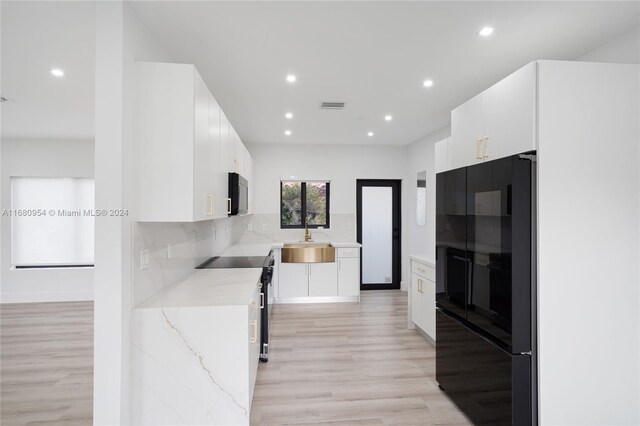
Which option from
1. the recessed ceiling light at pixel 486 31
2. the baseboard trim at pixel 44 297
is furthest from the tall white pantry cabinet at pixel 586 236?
the baseboard trim at pixel 44 297

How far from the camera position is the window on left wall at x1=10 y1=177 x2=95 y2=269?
4859 millimetres

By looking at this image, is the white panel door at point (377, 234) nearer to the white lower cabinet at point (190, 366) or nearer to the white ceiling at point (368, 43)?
the white ceiling at point (368, 43)

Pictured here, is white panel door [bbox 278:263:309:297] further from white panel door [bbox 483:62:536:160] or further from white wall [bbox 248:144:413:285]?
white panel door [bbox 483:62:536:160]

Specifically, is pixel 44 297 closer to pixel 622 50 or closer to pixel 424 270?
pixel 424 270

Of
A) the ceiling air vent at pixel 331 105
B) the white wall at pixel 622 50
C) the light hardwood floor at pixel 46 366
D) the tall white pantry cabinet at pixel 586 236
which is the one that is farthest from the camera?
the ceiling air vent at pixel 331 105

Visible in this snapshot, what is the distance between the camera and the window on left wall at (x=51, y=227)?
4.86m

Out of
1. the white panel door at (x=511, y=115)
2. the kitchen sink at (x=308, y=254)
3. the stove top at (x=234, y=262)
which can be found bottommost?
the kitchen sink at (x=308, y=254)

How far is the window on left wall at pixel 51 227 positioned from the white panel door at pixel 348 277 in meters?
4.06

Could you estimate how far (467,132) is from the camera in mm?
2291

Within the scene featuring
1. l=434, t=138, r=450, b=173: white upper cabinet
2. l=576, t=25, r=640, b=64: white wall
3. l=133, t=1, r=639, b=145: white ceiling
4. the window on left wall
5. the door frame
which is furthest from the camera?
the door frame

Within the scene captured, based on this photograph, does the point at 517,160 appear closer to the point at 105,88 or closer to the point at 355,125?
the point at 105,88

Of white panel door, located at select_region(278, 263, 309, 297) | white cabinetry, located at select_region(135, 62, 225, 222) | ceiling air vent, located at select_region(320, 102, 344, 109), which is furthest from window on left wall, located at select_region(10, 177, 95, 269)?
ceiling air vent, located at select_region(320, 102, 344, 109)

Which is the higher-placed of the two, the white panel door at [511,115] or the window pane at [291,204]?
the white panel door at [511,115]

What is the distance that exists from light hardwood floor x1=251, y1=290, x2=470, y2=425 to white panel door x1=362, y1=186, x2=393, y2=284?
1.51 metres
